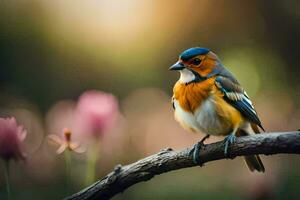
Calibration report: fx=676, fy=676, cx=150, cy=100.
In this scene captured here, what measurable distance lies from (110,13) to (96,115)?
251 mm

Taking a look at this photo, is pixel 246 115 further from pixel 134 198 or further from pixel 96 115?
pixel 134 198

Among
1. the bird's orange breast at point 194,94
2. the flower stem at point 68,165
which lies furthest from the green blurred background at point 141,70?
the bird's orange breast at point 194,94

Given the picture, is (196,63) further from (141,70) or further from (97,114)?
(141,70)

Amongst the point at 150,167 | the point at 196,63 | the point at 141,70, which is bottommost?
the point at 150,167

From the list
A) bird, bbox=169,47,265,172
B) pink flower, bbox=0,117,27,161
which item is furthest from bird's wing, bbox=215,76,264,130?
pink flower, bbox=0,117,27,161

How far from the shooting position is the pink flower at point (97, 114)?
2.18 ft

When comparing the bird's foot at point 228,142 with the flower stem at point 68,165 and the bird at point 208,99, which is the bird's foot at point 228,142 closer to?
the bird at point 208,99

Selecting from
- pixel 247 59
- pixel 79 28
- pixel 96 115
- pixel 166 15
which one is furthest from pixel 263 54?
pixel 96 115

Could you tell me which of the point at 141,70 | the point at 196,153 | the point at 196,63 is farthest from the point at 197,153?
the point at 141,70

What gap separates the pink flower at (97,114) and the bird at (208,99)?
3.1 inches

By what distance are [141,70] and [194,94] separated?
0.27 m

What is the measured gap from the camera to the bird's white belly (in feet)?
2.24

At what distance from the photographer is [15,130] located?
0.60m

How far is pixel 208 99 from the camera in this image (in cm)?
69
